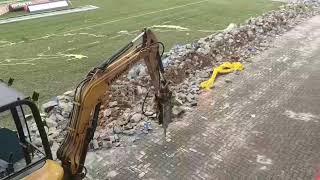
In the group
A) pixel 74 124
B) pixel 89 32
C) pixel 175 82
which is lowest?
pixel 175 82

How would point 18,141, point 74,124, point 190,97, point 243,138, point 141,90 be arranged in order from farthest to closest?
point 141,90
point 190,97
point 243,138
point 74,124
point 18,141

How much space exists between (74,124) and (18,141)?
1128 millimetres

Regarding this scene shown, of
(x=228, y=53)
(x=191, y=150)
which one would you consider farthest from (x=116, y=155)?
(x=228, y=53)

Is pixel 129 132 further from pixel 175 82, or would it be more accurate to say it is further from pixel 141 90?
pixel 175 82

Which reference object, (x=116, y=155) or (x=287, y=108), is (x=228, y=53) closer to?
(x=287, y=108)

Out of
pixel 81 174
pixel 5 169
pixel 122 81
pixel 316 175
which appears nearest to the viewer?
pixel 5 169

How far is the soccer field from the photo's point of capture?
15.8m

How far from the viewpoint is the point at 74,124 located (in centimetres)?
760

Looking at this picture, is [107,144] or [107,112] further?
[107,112]

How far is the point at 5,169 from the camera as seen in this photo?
625 cm

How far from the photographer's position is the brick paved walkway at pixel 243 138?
9266 millimetres

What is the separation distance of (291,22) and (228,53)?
21.1ft

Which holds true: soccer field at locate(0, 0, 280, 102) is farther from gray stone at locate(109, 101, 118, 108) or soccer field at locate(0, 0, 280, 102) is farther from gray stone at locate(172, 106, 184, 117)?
gray stone at locate(172, 106, 184, 117)

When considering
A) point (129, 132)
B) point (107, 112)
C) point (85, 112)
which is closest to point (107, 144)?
point (129, 132)
